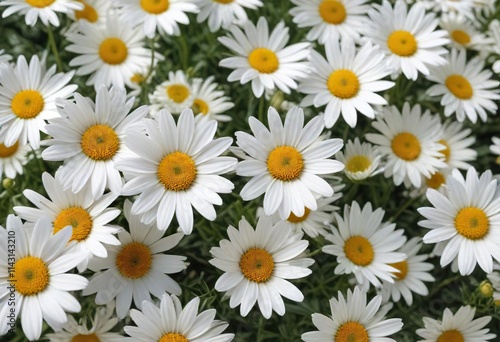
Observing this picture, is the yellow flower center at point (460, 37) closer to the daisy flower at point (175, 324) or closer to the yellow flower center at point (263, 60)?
the yellow flower center at point (263, 60)

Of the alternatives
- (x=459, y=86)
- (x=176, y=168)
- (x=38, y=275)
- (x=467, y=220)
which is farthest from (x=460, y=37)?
(x=38, y=275)

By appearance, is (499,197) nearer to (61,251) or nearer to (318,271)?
(318,271)

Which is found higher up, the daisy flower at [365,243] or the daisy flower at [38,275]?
the daisy flower at [365,243]

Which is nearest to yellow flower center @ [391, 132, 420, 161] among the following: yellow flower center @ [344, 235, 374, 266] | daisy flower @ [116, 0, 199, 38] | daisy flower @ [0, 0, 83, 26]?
yellow flower center @ [344, 235, 374, 266]

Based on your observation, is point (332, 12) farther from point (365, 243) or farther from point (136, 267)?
point (136, 267)

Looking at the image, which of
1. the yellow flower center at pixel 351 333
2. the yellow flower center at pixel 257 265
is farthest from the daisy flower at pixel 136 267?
the yellow flower center at pixel 351 333
